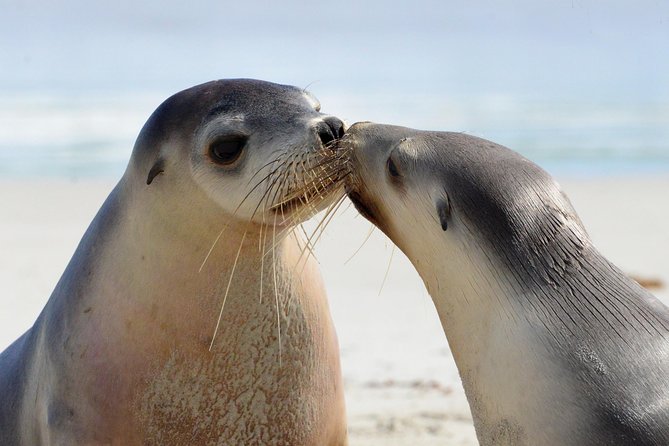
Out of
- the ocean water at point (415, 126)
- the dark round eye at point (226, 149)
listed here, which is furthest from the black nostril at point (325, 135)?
the ocean water at point (415, 126)

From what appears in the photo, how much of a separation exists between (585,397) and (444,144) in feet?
3.33

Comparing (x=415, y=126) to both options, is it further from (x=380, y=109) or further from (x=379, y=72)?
(x=379, y=72)

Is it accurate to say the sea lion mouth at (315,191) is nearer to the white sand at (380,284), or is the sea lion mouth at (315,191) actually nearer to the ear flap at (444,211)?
the ear flap at (444,211)

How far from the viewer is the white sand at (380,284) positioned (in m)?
6.89

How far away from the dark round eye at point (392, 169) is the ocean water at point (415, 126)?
17.7 meters

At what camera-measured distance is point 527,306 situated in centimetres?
348

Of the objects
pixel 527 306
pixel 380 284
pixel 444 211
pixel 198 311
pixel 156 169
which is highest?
pixel 380 284

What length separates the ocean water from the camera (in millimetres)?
23062

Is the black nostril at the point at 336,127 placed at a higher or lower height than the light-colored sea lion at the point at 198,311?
higher

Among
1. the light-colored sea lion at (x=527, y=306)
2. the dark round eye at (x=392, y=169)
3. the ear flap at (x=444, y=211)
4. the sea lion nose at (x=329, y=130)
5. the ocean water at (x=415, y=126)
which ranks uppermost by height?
the ocean water at (x=415, y=126)

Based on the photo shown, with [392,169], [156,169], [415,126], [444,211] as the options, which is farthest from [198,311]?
[415,126]

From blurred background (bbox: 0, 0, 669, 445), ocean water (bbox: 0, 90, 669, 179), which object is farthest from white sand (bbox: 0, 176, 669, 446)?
ocean water (bbox: 0, 90, 669, 179)

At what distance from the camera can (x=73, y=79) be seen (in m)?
37.7

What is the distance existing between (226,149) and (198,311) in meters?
0.66
